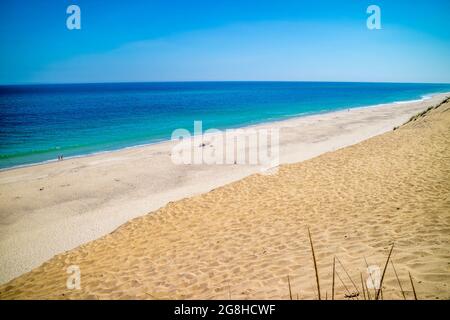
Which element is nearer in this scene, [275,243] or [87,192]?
[275,243]

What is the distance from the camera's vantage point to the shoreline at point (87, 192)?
8.91 m

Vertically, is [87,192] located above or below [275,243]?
above

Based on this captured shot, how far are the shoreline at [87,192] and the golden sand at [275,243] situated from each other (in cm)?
168

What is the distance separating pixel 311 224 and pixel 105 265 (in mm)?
5158

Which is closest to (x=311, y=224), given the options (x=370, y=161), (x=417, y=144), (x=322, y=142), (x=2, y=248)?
(x=370, y=161)

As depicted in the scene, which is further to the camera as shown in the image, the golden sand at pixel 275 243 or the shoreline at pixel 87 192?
the shoreline at pixel 87 192

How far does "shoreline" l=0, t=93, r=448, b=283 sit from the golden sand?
1679 mm

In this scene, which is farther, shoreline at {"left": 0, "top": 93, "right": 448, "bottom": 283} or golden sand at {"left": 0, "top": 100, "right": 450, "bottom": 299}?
shoreline at {"left": 0, "top": 93, "right": 448, "bottom": 283}

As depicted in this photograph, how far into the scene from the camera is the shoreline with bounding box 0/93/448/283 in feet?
29.2

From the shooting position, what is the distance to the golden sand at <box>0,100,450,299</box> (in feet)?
15.6

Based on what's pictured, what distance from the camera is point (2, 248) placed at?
28.1 ft

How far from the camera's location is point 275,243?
6.44 meters

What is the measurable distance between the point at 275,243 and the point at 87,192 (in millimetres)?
10537
